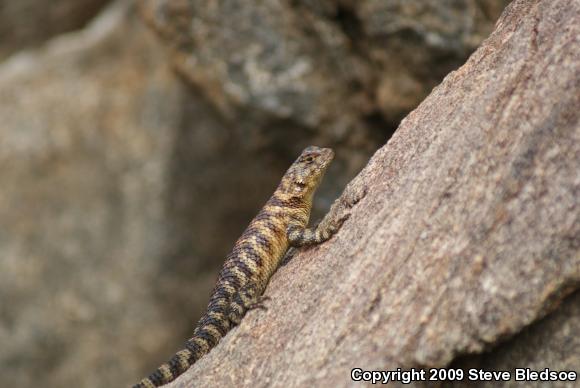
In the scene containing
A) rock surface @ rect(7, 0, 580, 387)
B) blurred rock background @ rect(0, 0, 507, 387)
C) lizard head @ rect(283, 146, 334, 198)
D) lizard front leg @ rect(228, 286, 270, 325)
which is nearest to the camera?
rock surface @ rect(7, 0, 580, 387)

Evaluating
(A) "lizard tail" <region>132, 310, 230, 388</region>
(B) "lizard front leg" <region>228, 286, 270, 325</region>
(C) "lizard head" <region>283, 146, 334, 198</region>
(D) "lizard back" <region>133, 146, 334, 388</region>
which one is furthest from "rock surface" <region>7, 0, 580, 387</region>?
(C) "lizard head" <region>283, 146, 334, 198</region>

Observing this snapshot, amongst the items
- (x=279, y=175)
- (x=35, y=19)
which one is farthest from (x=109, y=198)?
(x=35, y=19)

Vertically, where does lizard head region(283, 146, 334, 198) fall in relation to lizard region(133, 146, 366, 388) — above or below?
above

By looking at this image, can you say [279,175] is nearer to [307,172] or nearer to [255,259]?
[307,172]

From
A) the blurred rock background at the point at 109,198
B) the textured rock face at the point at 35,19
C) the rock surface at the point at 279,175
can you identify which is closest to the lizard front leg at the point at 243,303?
the rock surface at the point at 279,175

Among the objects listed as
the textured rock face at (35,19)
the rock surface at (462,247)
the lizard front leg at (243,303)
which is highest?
the textured rock face at (35,19)

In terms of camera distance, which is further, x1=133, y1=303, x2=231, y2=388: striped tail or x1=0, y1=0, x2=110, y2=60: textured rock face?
x1=0, y1=0, x2=110, y2=60: textured rock face

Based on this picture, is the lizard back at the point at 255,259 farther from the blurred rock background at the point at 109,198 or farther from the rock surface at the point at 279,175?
the blurred rock background at the point at 109,198

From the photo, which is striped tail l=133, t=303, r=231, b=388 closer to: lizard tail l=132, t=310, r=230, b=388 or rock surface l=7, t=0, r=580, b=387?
lizard tail l=132, t=310, r=230, b=388

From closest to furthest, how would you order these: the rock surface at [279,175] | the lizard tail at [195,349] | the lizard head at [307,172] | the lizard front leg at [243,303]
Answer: the rock surface at [279,175]
the lizard front leg at [243,303]
the lizard tail at [195,349]
the lizard head at [307,172]
